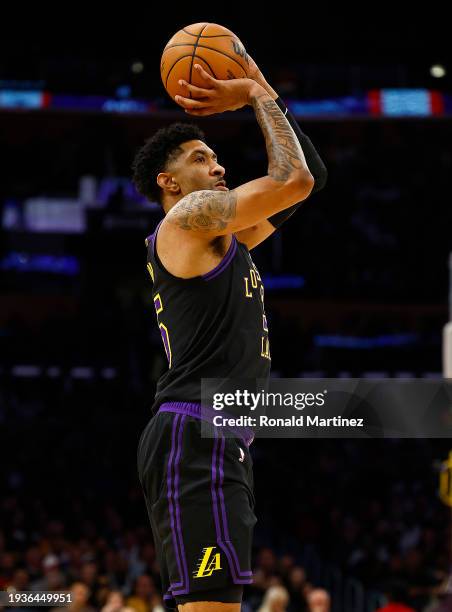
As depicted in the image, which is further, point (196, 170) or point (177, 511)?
point (196, 170)

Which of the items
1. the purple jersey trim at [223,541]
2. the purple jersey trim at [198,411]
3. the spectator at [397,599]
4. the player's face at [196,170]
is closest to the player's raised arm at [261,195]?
the player's face at [196,170]

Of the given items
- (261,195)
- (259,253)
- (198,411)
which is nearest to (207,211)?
(261,195)

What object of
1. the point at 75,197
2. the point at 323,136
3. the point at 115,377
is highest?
the point at 323,136

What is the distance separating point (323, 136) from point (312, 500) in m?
7.99

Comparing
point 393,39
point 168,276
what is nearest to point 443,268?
point 393,39

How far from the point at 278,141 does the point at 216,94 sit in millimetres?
386


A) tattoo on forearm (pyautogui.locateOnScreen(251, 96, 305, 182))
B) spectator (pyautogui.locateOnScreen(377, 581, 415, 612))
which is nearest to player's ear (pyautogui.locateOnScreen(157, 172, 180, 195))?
tattoo on forearm (pyautogui.locateOnScreen(251, 96, 305, 182))

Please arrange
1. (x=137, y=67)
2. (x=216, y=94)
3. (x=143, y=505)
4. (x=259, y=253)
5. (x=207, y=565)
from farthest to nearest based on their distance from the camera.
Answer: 1. (x=137, y=67)
2. (x=259, y=253)
3. (x=143, y=505)
4. (x=216, y=94)
5. (x=207, y=565)

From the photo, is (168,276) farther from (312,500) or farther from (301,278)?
(301,278)

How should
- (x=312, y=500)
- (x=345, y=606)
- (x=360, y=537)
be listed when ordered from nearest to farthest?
(x=345, y=606) < (x=360, y=537) < (x=312, y=500)

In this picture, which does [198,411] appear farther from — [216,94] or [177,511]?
[216,94]

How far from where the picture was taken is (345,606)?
41.5 ft

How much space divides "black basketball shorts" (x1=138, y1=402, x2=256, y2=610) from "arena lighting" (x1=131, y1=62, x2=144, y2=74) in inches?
645

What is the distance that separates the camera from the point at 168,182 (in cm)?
403
